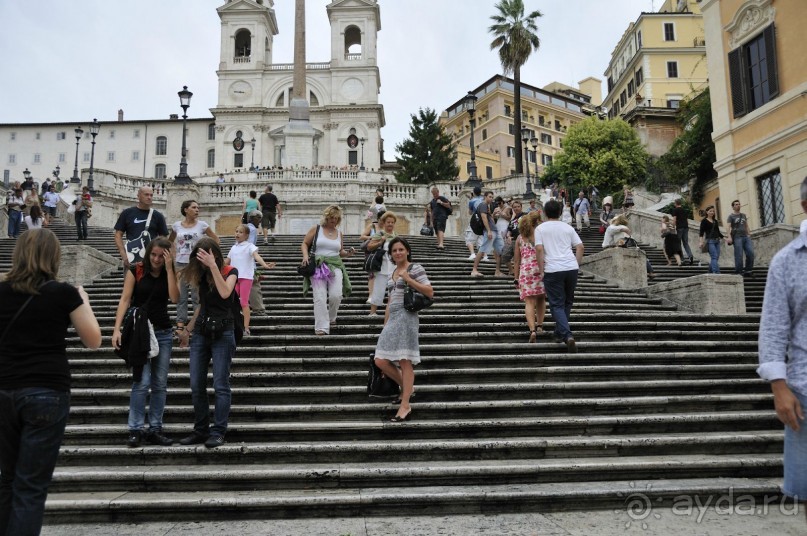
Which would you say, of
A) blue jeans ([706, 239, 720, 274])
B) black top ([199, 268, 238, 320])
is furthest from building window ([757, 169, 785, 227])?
black top ([199, 268, 238, 320])

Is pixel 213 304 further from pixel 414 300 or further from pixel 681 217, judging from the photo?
pixel 681 217

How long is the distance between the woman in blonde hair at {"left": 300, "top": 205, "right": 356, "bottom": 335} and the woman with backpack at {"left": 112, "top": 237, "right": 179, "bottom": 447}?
2828 mm

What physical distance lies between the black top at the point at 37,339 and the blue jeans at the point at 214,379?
2.21 meters

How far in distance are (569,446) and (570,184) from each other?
39.3 m

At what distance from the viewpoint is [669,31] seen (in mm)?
57188

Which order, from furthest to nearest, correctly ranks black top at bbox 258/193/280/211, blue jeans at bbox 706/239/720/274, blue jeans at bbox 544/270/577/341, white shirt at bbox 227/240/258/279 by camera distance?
black top at bbox 258/193/280/211 → blue jeans at bbox 706/239/720/274 → white shirt at bbox 227/240/258/279 → blue jeans at bbox 544/270/577/341

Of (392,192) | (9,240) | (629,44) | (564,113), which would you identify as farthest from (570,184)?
(564,113)

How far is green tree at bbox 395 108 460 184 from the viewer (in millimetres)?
57188

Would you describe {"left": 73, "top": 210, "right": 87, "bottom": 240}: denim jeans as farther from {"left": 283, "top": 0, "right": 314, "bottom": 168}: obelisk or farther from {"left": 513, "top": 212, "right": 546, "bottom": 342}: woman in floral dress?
{"left": 283, "top": 0, "right": 314, "bottom": 168}: obelisk

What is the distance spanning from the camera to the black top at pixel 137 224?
8.02 meters

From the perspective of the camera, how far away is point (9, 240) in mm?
17125

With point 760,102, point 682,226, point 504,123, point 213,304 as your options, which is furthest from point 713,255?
point 504,123

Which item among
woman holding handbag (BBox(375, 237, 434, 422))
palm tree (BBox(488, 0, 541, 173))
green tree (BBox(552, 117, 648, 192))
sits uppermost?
palm tree (BBox(488, 0, 541, 173))

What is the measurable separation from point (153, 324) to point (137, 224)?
8.33 feet
